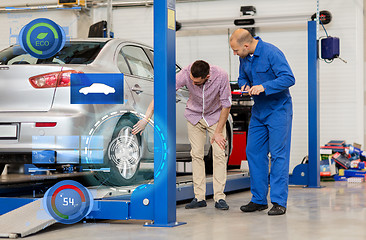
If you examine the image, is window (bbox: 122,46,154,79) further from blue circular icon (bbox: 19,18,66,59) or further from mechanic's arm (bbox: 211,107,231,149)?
mechanic's arm (bbox: 211,107,231,149)

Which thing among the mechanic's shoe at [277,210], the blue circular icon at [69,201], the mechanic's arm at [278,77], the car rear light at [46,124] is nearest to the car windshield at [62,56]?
the car rear light at [46,124]

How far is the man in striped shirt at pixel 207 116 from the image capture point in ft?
16.4

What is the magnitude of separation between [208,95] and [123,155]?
3.30 feet

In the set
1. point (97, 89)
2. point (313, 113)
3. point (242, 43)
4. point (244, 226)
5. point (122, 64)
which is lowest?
point (244, 226)

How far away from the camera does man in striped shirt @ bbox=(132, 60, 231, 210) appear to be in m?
5.00

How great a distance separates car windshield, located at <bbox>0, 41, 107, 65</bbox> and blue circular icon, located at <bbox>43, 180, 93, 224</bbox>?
985 mm

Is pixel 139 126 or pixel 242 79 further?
pixel 242 79

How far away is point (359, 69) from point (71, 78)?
300 inches

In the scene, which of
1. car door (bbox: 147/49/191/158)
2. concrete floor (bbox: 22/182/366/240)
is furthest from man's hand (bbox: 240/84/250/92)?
car door (bbox: 147/49/191/158)

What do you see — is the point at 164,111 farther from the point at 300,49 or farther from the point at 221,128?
the point at 300,49

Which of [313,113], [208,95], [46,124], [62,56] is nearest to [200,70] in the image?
[208,95]

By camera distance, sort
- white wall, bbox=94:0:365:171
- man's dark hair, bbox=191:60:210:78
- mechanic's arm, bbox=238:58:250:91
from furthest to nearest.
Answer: white wall, bbox=94:0:365:171 → mechanic's arm, bbox=238:58:250:91 → man's dark hair, bbox=191:60:210:78

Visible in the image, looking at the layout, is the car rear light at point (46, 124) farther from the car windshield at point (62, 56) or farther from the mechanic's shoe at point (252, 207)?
the mechanic's shoe at point (252, 207)

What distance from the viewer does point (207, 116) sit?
203 inches
